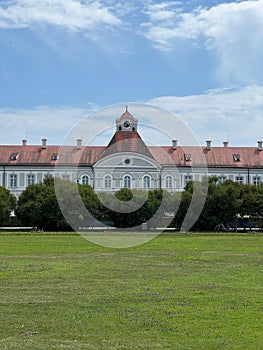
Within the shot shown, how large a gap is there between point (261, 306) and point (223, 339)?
338cm

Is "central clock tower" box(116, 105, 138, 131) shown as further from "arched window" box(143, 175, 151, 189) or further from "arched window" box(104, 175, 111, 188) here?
"arched window" box(143, 175, 151, 189)

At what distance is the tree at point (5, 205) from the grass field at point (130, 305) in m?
43.5

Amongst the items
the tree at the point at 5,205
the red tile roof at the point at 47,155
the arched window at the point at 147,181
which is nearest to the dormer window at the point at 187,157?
the arched window at the point at 147,181

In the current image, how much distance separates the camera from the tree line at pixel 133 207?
216 feet

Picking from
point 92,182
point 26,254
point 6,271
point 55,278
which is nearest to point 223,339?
point 55,278

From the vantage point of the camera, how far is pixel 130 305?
14258 mm

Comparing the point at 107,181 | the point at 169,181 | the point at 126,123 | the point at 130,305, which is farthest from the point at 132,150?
the point at 130,305

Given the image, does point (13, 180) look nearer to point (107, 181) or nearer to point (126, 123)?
point (107, 181)

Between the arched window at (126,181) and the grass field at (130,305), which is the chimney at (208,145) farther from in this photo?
the grass field at (130,305)

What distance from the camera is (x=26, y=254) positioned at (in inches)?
1152

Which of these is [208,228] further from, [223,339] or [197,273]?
[223,339]

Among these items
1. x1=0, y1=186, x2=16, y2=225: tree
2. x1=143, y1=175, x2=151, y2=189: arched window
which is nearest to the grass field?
x1=0, y1=186, x2=16, y2=225: tree

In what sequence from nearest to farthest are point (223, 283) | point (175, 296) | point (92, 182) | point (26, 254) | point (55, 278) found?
point (175, 296) → point (223, 283) → point (55, 278) → point (26, 254) → point (92, 182)

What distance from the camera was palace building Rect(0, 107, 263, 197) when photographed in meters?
92.1
